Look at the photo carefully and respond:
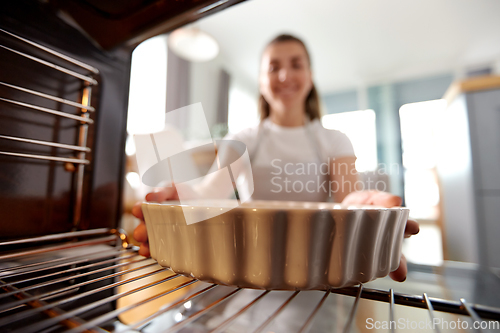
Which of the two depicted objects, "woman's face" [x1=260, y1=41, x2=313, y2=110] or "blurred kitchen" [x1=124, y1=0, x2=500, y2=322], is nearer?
"woman's face" [x1=260, y1=41, x2=313, y2=110]

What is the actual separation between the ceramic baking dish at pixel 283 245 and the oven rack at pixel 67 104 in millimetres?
149

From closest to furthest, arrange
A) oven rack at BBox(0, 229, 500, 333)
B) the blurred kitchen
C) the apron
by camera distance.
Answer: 1. oven rack at BBox(0, 229, 500, 333)
2. the apron
3. the blurred kitchen

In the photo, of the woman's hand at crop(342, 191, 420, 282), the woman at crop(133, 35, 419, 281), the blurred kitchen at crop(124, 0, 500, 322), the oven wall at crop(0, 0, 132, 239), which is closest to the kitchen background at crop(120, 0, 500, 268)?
the blurred kitchen at crop(124, 0, 500, 322)

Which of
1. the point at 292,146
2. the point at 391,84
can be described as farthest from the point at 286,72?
the point at 391,84

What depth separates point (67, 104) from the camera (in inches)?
9.3

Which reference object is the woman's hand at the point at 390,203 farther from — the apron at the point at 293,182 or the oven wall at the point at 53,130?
the apron at the point at 293,182

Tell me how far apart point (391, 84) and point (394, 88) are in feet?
0.20

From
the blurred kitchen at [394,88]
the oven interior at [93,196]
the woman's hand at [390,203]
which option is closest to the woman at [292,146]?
the blurred kitchen at [394,88]

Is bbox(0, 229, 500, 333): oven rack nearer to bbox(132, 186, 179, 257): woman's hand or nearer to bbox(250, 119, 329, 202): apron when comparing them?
bbox(132, 186, 179, 257): woman's hand

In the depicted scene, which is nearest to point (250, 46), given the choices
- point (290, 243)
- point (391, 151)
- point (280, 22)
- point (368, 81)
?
point (280, 22)

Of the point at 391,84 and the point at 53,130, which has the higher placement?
the point at 391,84

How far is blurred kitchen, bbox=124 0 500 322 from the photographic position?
3.17 feet

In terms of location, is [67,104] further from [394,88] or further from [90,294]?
[394,88]

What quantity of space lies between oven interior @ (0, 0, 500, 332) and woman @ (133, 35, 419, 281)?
0.53m
